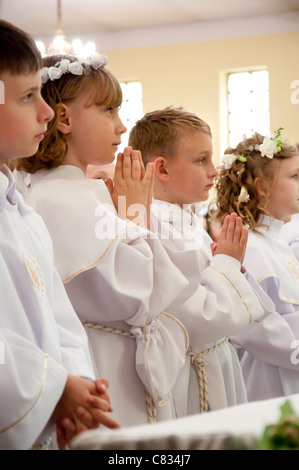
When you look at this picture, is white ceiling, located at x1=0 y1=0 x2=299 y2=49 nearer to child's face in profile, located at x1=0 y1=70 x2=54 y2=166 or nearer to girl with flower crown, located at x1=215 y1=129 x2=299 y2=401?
girl with flower crown, located at x1=215 y1=129 x2=299 y2=401

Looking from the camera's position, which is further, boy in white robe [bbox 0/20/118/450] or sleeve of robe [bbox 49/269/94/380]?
sleeve of robe [bbox 49/269/94/380]

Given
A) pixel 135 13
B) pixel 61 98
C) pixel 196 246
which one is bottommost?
pixel 196 246

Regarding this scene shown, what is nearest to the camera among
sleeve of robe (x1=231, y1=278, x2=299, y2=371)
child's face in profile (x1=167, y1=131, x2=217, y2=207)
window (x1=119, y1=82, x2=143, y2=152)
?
child's face in profile (x1=167, y1=131, x2=217, y2=207)

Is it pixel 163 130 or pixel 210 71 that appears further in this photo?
pixel 210 71

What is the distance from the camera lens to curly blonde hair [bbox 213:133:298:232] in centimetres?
352

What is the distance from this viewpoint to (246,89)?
36.4 ft

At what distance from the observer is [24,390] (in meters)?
1.38

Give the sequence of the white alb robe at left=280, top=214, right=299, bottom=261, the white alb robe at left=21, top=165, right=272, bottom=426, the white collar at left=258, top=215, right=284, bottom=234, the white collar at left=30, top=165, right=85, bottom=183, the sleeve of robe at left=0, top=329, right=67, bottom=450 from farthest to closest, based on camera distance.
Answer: the white alb robe at left=280, top=214, right=299, bottom=261, the white collar at left=258, top=215, right=284, bottom=234, the white collar at left=30, top=165, right=85, bottom=183, the white alb robe at left=21, top=165, right=272, bottom=426, the sleeve of robe at left=0, top=329, right=67, bottom=450

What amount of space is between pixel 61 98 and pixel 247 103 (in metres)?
9.12

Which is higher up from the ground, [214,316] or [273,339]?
[214,316]

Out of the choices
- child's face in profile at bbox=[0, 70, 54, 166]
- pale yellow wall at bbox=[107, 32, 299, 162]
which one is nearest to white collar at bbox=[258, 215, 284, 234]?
child's face in profile at bbox=[0, 70, 54, 166]

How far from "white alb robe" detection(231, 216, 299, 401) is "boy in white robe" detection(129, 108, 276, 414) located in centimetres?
43

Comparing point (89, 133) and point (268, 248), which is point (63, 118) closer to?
point (89, 133)

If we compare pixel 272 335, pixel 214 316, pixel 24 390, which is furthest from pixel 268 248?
pixel 24 390
